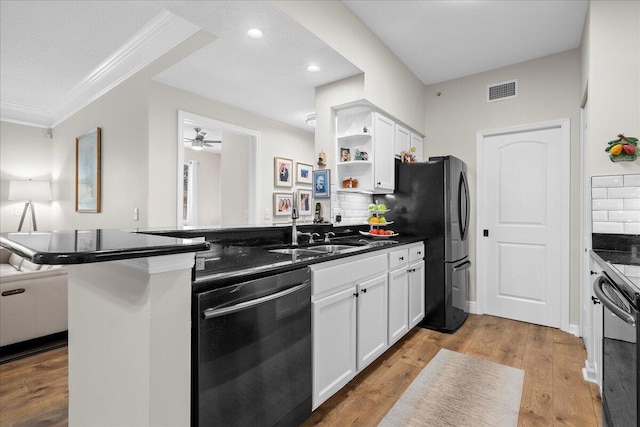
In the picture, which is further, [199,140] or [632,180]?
[199,140]

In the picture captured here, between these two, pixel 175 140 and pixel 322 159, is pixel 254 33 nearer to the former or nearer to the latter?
pixel 322 159

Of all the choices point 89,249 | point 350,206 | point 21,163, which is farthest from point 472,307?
point 21,163

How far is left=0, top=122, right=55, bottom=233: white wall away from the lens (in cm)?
494

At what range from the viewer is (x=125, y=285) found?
108 cm

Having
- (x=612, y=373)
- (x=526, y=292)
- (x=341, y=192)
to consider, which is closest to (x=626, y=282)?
(x=612, y=373)

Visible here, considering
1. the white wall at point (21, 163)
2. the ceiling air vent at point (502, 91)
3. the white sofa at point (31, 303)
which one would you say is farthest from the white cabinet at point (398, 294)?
the white wall at point (21, 163)

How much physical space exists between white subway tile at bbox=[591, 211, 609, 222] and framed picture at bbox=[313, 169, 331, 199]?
2.02m

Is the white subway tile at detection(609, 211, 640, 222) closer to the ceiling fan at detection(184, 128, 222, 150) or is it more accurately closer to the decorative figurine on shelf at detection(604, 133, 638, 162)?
the decorative figurine on shelf at detection(604, 133, 638, 162)

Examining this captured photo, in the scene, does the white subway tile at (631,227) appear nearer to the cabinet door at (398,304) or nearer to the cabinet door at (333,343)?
the cabinet door at (398,304)

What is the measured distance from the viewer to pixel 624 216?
2176 mm

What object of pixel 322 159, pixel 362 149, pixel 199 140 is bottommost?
pixel 322 159

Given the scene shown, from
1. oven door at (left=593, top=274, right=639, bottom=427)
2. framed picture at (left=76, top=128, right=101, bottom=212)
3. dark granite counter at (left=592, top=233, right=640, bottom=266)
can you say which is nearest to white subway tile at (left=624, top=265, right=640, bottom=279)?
oven door at (left=593, top=274, right=639, bottom=427)

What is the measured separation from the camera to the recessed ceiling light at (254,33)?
2160 millimetres

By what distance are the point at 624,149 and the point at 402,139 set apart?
1932 millimetres
